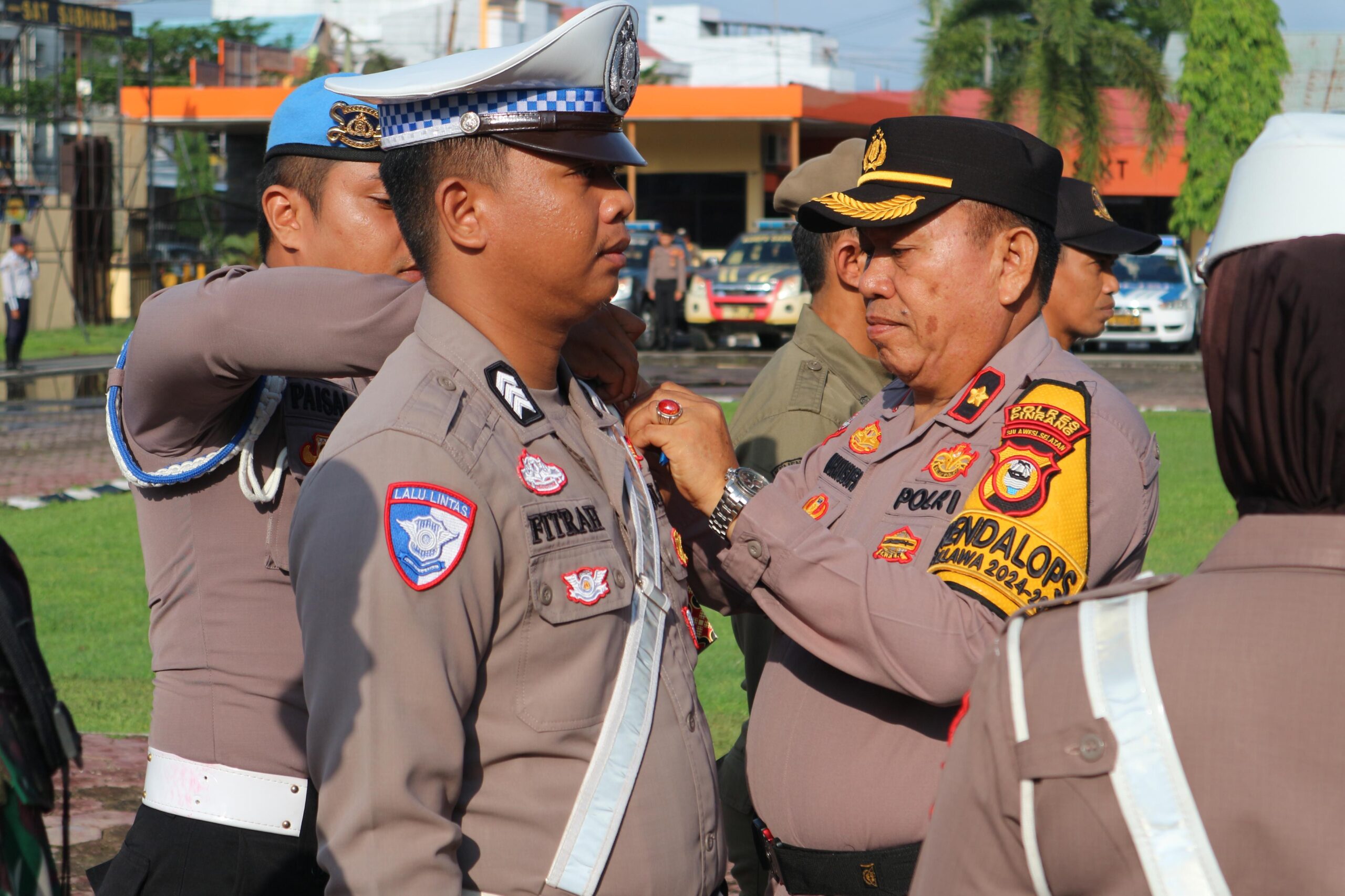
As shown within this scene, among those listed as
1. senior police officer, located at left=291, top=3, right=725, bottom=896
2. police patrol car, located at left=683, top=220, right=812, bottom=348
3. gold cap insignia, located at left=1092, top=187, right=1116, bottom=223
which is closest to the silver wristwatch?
senior police officer, located at left=291, top=3, right=725, bottom=896

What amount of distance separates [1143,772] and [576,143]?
1.33 metres

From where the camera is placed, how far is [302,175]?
288cm

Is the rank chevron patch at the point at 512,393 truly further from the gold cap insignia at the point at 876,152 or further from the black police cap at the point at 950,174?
the gold cap insignia at the point at 876,152

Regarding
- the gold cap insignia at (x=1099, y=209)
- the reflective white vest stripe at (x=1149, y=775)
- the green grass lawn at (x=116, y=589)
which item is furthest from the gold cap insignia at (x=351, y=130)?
the green grass lawn at (x=116, y=589)

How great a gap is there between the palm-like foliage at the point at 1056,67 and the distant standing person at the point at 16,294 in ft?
53.3

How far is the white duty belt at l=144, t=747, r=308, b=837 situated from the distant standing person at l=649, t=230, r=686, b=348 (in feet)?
75.8

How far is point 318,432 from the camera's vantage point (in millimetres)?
2688

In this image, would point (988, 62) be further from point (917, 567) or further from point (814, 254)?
point (917, 567)

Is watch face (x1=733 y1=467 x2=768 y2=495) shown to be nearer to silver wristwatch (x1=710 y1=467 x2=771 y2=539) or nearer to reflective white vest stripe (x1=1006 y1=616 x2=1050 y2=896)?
silver wristwatch (x1=710 y1=467 x2=771 y2=539)

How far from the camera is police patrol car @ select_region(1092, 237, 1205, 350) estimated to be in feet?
75.0

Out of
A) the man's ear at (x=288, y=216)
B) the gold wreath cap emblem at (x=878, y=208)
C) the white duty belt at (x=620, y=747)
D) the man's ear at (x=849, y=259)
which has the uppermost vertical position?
the gold wreath cap emblem at (x=878, y=208)

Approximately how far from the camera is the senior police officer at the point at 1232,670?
4.34 ft

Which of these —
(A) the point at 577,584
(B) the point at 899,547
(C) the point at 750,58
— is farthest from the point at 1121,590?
(C) the point at 750,58

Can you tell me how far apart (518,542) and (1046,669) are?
0.86 m
